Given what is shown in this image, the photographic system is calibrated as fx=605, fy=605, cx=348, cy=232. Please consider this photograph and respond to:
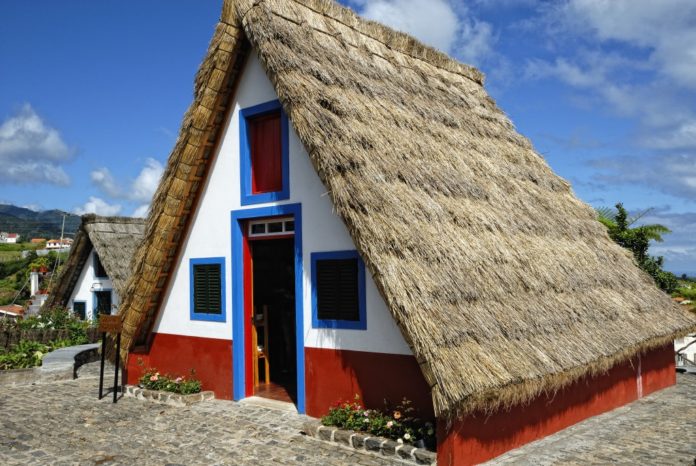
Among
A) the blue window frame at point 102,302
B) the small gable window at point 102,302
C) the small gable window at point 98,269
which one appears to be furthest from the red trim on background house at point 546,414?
the small gable window at point 98,269

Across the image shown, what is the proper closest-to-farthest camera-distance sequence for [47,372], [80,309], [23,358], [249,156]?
[249,156]
[47,372]
[23,358]
[80,309]

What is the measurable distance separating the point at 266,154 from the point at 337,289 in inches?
102

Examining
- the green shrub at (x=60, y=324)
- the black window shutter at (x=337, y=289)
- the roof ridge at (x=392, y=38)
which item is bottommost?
the green shrub at (x=60, y=324)

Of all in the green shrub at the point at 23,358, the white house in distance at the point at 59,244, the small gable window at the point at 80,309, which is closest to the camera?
the green shrub at the point at 23,358

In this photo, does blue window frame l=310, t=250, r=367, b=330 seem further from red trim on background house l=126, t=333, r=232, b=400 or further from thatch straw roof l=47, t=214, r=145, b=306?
thatch straw roof l=47, t=214, r=145, b=306

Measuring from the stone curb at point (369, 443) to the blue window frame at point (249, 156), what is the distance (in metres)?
3.24

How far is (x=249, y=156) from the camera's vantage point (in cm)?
941

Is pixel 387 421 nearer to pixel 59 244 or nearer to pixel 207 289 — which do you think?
pixel 207 289

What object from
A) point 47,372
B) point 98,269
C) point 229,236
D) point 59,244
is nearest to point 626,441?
point 229,236

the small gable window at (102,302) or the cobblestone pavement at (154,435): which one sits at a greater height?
the small gable window at (102,302)

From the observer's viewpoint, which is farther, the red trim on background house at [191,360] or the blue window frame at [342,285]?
the red trim on background house at [191,360]

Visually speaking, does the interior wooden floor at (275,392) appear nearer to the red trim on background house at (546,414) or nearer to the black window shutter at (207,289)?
the black window shutter at (207,289)

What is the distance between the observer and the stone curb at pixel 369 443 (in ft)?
21.0

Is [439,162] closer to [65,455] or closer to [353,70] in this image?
[353,70]
